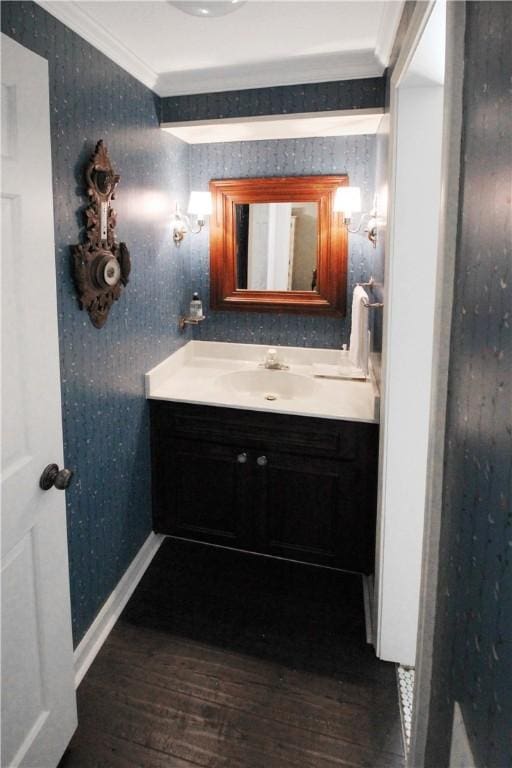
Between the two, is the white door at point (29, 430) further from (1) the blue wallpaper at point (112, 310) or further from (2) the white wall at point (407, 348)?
(2) the white wall at point (407, 348)

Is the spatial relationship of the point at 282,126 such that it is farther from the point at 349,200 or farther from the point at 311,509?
the point at 311,509

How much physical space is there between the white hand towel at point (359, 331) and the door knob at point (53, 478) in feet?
4.89

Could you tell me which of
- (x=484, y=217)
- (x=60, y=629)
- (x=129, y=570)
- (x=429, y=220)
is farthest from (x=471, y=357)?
(x=129, y=570)

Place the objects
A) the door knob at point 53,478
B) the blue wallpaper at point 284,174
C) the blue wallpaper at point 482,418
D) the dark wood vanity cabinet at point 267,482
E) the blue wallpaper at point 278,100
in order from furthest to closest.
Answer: the blue wallpaper at point 284,174
the dark wood vanity cabinet at point 267,482
the blue wallpaper at point 278,100
the door knob at point 53,478
the blue wallpaper at point 482,418

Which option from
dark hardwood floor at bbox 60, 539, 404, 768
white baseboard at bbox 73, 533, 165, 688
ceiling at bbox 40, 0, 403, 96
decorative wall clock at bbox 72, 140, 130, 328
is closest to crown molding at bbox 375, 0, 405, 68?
ceiling at bbox 40, 0, 403, 96

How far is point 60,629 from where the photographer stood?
1.54 metres

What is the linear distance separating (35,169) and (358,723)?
194 cm

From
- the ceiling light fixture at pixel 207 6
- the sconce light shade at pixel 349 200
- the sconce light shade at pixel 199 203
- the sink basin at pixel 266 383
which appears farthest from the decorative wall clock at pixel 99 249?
the sconce light shade at pixel 349 200

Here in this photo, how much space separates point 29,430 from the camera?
1.35 meters

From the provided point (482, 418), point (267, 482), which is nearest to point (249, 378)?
point (267, 482)

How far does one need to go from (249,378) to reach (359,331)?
2.16 feet

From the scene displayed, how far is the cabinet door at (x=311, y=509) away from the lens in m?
2.34

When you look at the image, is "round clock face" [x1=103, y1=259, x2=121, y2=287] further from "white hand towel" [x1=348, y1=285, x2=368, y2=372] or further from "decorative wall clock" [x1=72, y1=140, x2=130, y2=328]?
"white hand towel" [x1=348, y1=285, x2=368, y2=372]

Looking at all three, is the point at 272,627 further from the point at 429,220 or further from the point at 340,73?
the point at 340,73
